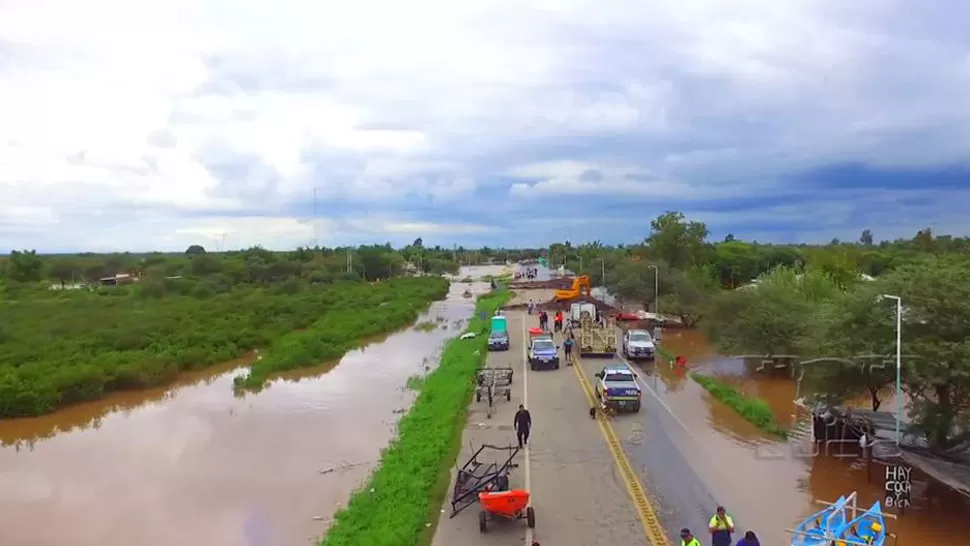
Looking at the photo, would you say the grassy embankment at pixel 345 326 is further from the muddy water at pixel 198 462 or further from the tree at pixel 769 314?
the tree at pixel 769 314

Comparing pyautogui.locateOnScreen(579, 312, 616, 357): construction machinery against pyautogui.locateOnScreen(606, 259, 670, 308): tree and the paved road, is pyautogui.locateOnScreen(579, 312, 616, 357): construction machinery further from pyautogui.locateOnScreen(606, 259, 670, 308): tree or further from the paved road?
pyautogui.locateOnScreen(606, 259, 670, 308): tree

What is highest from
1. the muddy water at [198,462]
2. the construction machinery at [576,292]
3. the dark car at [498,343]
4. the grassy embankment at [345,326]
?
the construction machinery at [576,292]

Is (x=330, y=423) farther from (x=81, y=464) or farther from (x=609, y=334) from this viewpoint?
(x=609, y=334)

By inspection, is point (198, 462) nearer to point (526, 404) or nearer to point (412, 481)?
point (412, 481)

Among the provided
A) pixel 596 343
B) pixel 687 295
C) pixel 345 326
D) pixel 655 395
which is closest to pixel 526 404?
pixel 655 395

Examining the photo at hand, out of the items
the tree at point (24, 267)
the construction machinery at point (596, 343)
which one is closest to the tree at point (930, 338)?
the construction machinery at point (596, 343)

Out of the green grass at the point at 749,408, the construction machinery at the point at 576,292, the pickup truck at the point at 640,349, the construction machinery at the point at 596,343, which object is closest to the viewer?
the green grass at the point at 749,408
